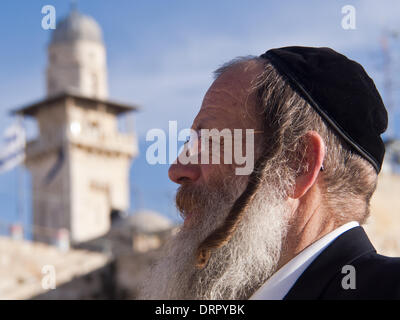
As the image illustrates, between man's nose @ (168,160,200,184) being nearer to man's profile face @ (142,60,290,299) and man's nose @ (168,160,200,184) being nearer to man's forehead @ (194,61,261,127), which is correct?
man's profile face @ (142,60,290,299)

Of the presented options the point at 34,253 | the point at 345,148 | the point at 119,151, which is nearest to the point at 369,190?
the point at 345,148

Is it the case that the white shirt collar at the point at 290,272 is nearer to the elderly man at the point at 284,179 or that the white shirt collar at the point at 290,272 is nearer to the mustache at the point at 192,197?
the elderly man at the point at 284,179

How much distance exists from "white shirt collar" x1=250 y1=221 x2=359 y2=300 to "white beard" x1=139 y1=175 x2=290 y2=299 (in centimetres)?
9

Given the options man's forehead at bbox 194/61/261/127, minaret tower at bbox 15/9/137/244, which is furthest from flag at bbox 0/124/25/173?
man's forehead at bbox 194/61/261/127

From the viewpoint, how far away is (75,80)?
43312 millimetres

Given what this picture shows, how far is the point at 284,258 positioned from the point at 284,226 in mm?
91

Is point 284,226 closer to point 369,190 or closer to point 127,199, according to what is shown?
point 369,190

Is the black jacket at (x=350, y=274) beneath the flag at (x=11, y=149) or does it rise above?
above

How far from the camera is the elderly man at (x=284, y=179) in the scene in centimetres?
227

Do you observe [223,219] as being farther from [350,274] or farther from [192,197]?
[350,274]

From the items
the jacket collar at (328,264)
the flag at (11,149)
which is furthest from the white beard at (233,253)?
the flag at (11,149)

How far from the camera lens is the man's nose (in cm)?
239

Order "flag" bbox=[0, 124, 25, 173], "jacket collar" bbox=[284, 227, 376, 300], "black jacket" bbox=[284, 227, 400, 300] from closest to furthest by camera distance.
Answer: "black jacket" bbox=[284, 227, 400, 300] → "jacket collar" bbox=[284, 227, 376, 300] → "flag" bbox=[0, 124, 25, 173]

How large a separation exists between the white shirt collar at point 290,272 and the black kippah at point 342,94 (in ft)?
0.90
